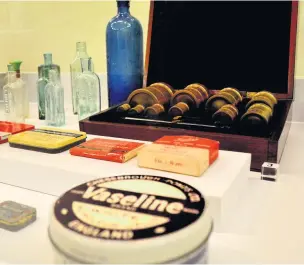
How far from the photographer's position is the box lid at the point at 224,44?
1016 millimetres

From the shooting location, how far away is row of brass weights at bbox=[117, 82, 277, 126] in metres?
0.82

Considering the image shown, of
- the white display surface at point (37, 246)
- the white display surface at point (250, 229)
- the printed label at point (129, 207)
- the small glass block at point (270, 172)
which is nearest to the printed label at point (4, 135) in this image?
the white display surface at point (250, 229)

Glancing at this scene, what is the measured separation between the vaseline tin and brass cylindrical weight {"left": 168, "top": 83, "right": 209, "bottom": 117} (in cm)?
44

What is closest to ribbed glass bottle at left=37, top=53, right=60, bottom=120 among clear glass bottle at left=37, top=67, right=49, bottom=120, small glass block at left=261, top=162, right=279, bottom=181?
clear glass bottle at left=37, top=67, right=49, bottom=120

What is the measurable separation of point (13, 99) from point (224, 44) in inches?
22.3

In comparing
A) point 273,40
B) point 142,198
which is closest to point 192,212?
point 142,198

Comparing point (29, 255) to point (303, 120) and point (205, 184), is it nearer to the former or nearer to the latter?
point (205, 184)

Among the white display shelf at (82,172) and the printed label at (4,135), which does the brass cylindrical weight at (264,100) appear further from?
the printed label at (4,135)

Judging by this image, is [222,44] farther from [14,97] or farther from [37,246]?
[37,246]

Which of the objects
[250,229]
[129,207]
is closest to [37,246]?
[129,207]

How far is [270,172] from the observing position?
2.32ft

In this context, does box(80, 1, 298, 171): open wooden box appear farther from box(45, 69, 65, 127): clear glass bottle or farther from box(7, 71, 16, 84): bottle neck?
box(7, 71, 16, 84): bottle neck

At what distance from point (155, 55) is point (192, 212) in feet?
2.63

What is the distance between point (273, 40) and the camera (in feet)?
3.35
